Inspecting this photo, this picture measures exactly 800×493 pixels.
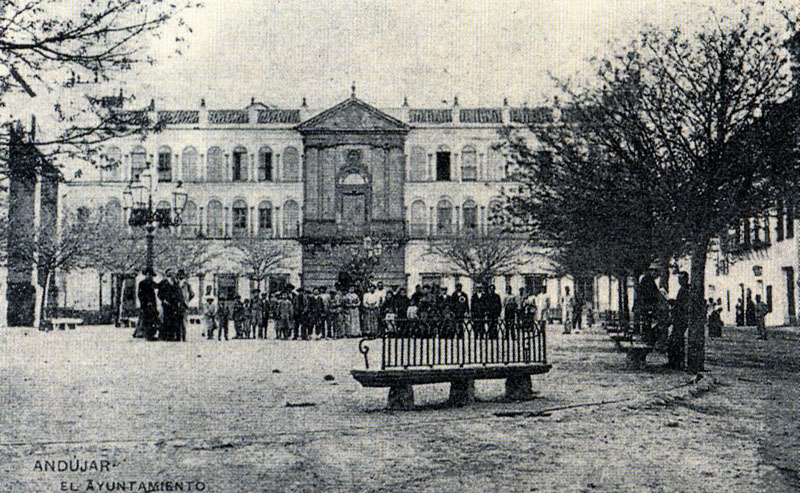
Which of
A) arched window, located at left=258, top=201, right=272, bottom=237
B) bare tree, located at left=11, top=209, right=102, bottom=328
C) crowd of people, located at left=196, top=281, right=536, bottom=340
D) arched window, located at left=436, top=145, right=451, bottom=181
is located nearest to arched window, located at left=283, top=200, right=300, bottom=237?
arched window, located at left=258, top=201, right=272, bottom=237

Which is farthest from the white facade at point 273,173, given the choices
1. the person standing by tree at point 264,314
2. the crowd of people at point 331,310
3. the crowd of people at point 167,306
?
the crowd of people at point 167,306

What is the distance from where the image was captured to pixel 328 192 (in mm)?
61812

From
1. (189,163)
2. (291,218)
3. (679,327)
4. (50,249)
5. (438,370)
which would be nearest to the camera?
(438,370)

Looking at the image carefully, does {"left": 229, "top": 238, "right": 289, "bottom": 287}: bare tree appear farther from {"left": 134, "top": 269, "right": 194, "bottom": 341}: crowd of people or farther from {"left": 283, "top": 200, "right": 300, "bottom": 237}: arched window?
{"left": 134, "top": 269, "right": 194, "bottom": 341}: crowd of people

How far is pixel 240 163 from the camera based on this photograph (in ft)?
205

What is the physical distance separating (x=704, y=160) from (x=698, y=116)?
0.70 metres

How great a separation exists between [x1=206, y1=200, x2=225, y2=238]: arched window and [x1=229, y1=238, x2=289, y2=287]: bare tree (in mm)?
1894

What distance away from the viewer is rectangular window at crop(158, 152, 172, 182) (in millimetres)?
61531

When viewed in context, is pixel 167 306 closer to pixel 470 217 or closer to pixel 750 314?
pixel 750 314

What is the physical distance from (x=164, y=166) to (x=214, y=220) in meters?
5.03

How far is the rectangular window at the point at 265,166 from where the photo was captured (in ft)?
205

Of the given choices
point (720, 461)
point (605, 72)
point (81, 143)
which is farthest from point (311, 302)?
point (720, 461)

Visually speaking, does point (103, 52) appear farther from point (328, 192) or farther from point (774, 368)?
point (328, 192)

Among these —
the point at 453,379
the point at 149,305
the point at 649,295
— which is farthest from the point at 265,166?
the point at 453,379
